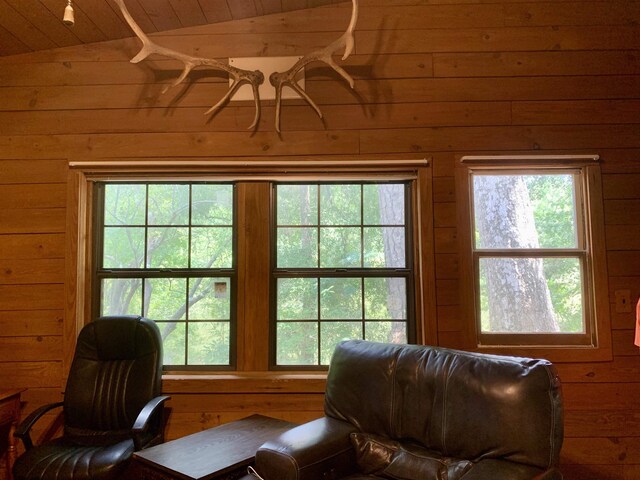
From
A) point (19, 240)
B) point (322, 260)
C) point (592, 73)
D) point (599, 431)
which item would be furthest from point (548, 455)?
point (19, 240)

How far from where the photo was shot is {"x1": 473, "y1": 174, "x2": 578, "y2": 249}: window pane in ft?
8.76

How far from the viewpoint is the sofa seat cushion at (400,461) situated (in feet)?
5.53

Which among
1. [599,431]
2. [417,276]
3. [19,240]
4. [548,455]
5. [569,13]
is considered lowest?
[599,431]

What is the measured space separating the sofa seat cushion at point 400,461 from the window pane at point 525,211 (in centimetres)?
136

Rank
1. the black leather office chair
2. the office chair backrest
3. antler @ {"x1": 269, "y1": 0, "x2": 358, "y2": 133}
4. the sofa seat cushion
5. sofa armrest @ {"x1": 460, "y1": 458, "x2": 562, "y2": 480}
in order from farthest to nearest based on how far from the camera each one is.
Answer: antler @ {"x1": 269, "y1": 0, "x2": 358, "y2": 133} < the office chair backrest < the black leather office chair < the sofa seat cushion < sofa armrest @ {"x1": 460, "y1": 458, "x2": 562, "y2": 480}

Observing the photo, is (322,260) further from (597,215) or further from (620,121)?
(620,121)

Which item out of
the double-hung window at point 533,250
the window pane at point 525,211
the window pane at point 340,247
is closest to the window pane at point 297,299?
the window pane at point 340,247

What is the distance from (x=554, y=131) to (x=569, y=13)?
0.78 meters

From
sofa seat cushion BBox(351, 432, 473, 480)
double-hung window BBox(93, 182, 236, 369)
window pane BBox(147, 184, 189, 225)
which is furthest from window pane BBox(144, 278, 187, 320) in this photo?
sofa seat cushion BBox(351, 432, 473, 480)

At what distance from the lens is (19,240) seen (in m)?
2.64

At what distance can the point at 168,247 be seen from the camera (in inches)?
108

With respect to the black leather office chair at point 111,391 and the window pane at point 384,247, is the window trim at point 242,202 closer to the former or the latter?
the window pane at point 384,247

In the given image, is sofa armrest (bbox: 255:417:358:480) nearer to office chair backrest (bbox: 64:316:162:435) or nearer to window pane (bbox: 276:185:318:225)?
office chair backrest (bbox: 64:316:162:435)

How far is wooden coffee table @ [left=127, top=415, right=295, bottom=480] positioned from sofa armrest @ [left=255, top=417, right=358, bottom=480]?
142 millimetres
